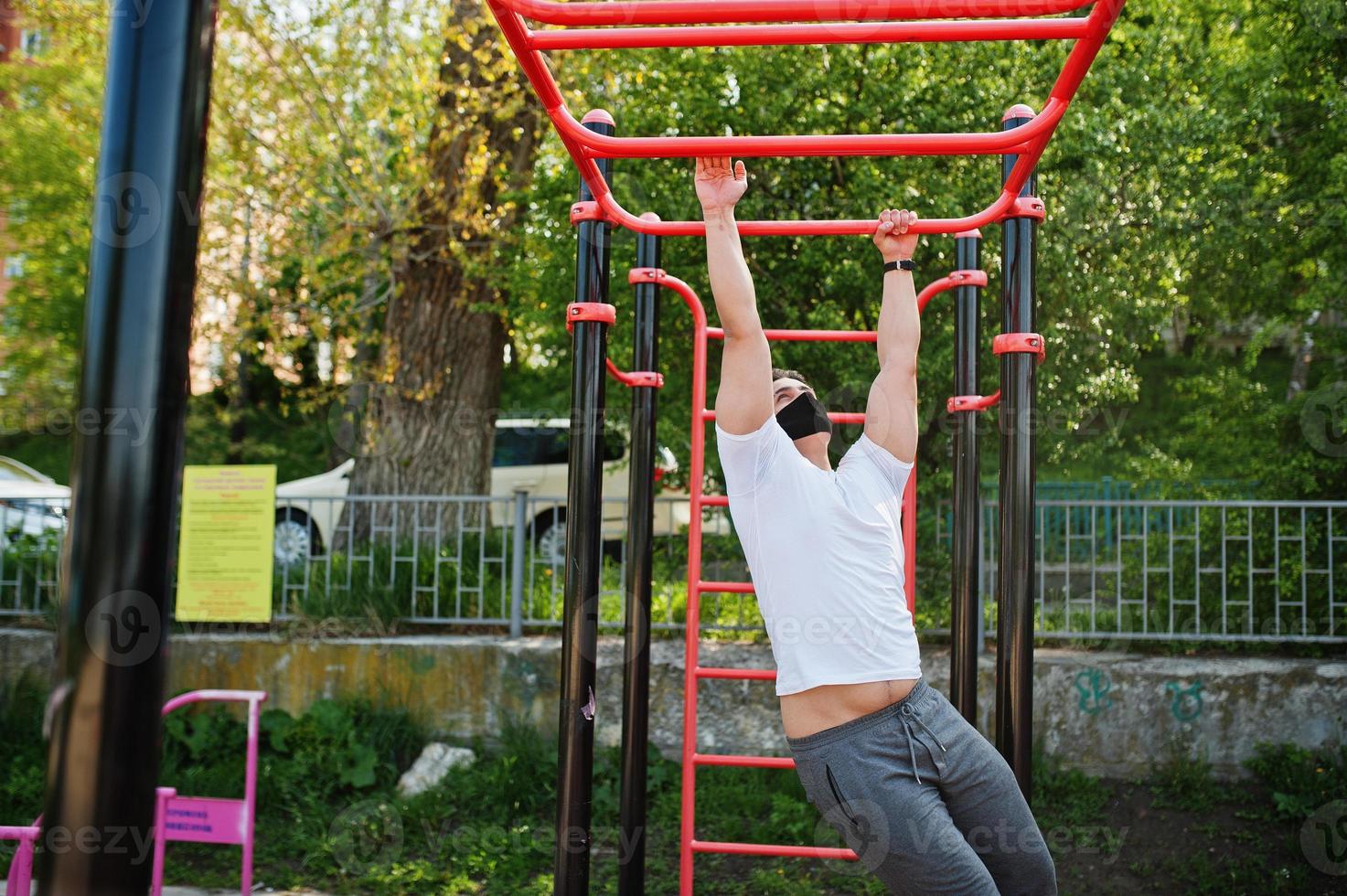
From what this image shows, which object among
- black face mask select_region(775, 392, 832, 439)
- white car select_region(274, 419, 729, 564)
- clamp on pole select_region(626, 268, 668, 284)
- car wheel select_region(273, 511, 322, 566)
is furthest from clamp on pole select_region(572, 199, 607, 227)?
car wheel select_region(273, 511, 322, 566)

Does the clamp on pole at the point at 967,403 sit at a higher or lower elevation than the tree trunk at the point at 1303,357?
lower

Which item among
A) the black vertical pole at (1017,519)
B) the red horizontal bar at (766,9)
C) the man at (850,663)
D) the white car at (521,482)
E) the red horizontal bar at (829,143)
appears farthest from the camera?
the white car at (521,482)

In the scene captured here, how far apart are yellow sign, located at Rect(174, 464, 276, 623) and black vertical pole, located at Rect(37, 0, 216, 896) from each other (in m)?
4.55

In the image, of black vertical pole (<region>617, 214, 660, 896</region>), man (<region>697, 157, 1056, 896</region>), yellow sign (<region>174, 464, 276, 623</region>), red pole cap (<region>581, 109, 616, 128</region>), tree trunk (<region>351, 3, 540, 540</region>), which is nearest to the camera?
man (<region>697, 157, 1056, 896</region>)

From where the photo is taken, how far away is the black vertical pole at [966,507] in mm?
3547

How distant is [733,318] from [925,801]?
936 mm

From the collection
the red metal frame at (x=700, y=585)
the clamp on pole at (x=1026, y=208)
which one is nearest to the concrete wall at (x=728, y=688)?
the red metal frame at (x=700, y=585)

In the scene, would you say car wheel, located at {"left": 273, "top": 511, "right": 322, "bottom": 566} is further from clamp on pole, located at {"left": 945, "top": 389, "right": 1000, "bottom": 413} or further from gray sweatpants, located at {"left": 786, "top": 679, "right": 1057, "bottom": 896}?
gray sweatpants, located at {"left": 786, "top": 679, "right": 1057, "bottom": 896}

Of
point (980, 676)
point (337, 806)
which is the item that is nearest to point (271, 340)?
point (337, 806)

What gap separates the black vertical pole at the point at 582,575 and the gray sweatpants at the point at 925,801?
3.00 feet

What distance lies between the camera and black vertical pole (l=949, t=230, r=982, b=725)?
3.55 meters

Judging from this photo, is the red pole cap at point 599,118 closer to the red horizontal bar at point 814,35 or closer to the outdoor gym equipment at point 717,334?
the outdoor gym equipment at point 717,334

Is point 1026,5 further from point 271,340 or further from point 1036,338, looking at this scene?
point 271,340

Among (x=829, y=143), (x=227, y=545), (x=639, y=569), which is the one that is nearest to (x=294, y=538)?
(x=227, y=545)
